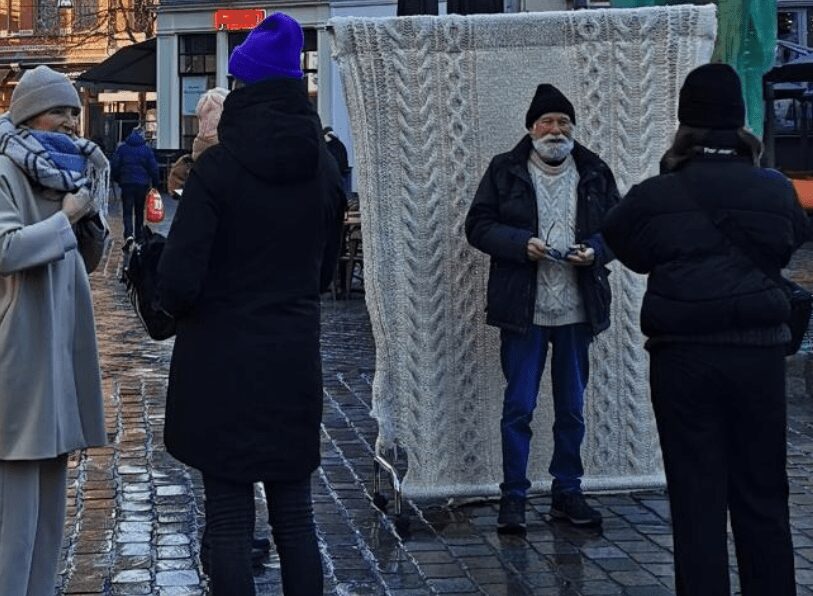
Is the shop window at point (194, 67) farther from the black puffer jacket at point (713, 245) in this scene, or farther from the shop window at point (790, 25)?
the black puffer jacket at point (713, 245)

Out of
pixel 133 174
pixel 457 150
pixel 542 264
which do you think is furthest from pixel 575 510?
pixel 133 174

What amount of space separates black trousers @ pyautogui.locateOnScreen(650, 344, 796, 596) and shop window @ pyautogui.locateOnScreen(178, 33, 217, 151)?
32.2 metres

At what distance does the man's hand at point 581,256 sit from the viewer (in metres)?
5.94

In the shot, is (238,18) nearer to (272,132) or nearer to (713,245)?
(272,132)

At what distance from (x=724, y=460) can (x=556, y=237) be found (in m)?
1.81

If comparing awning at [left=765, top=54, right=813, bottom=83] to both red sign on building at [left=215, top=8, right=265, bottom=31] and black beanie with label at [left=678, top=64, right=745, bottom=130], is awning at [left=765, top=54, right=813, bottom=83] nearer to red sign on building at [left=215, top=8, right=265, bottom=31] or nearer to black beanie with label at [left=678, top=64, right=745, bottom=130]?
black beanie with label at [left=678, top=64, right=745, bottom=130]

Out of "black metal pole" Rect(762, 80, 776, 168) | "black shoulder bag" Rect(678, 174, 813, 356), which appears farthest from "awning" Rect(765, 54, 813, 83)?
"black shoulder bag" Rect(678, 174, 813, 356)

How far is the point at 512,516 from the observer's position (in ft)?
20.3

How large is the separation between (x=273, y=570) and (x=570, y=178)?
200cm

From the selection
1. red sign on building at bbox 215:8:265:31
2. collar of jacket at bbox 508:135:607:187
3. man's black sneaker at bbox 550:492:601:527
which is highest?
red sign on building at bbox 215:8:265:31

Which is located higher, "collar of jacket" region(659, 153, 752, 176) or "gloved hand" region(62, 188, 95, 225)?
"collar of jacket" region(659, 153, 752, 176)

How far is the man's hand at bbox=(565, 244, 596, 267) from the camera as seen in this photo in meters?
5.94

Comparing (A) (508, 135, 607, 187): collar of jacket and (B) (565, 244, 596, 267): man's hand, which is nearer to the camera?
(B) (565, 244, 596, 267): man's hand

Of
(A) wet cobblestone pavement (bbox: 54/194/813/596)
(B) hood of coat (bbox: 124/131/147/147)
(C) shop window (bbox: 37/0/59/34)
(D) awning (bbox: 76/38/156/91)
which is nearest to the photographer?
(A) wet cobblestone pavement (bbox: 54/194/813/596)
